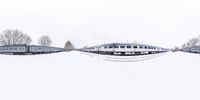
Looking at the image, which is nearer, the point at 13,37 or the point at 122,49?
the point at 122,49

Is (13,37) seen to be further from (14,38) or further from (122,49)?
(122,49)

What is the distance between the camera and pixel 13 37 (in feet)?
237

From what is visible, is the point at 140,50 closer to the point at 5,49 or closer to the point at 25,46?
the point at 25,46

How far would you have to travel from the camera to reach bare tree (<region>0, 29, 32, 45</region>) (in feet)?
227

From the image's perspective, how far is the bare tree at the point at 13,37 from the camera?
6919 centimetres

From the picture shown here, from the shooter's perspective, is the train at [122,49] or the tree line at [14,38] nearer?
the train at [122,49]

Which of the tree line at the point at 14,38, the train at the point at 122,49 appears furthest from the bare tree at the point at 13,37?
the train at the point at 122,49

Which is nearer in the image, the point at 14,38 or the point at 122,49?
the point at 122,49

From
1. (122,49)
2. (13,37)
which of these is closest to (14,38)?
(13,37)

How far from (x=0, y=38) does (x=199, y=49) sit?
6984 cm

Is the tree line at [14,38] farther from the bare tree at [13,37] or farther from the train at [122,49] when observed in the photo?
the train at [122,49]

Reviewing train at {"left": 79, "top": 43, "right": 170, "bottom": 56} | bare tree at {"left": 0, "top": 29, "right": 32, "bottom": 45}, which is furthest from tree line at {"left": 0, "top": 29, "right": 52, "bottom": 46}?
train at {"left": 79, "top": 43, "right": 170, "bottom": 56}

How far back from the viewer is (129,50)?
112ft

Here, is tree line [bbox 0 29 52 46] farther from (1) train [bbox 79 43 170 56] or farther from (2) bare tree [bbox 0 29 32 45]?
(1) train [bbox 79 43 170 56]
